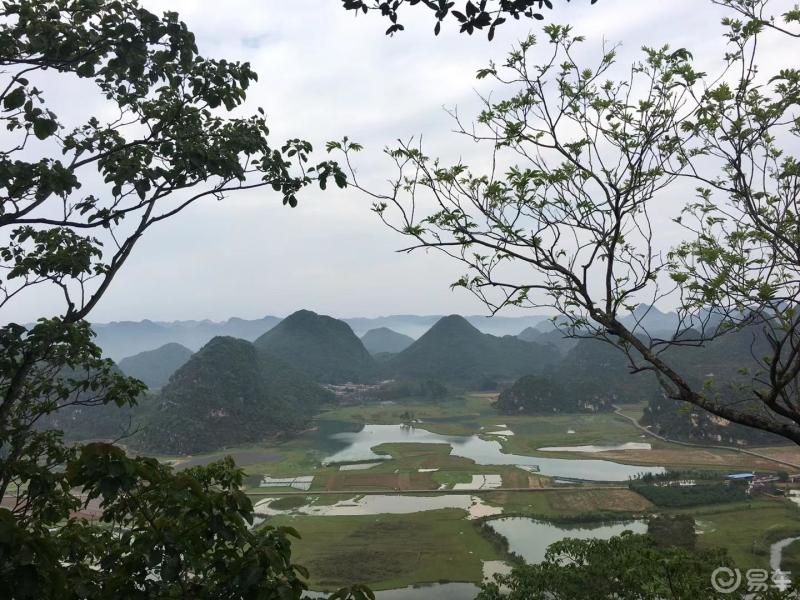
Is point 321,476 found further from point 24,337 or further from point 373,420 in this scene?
point 24,337

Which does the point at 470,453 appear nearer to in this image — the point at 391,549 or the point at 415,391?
the point at 391,549

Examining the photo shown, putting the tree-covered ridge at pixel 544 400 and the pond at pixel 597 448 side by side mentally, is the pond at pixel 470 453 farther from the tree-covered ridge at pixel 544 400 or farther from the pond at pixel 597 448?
the tree-covered ridge at pixel 544 400

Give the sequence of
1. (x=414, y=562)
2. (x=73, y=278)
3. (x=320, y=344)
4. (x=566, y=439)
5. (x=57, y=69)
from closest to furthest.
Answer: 1. (x=57, y=69)
2. (x=73, y=278)
3. (x=414, y=562)
4. (x=566, y=439)
5. (x=320, y=344)

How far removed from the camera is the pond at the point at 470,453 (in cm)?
4034

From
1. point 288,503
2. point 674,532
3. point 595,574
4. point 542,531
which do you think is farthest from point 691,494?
Result: point 288,503

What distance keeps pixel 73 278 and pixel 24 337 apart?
58cm

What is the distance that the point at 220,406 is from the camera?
207ft

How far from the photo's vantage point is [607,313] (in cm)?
422

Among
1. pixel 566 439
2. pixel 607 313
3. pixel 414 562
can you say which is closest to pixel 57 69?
pixel 607 313

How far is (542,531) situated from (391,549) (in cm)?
900

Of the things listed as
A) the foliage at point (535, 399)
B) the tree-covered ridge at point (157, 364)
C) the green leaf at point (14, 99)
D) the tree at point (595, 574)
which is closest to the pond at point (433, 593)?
the tree at point (595, 574)

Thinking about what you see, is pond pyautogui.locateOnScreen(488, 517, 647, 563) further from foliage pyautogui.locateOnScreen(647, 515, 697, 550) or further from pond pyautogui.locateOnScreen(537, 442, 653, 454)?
pond pyautogui.locateOnScreen(537, 442, 653, 454)

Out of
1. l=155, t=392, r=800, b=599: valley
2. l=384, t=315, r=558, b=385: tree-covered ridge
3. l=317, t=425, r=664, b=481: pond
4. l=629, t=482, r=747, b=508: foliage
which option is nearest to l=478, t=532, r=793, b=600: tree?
l=155, t=392, r=800, b=599: valley

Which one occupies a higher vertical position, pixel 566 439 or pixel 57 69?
pixel 57 69
